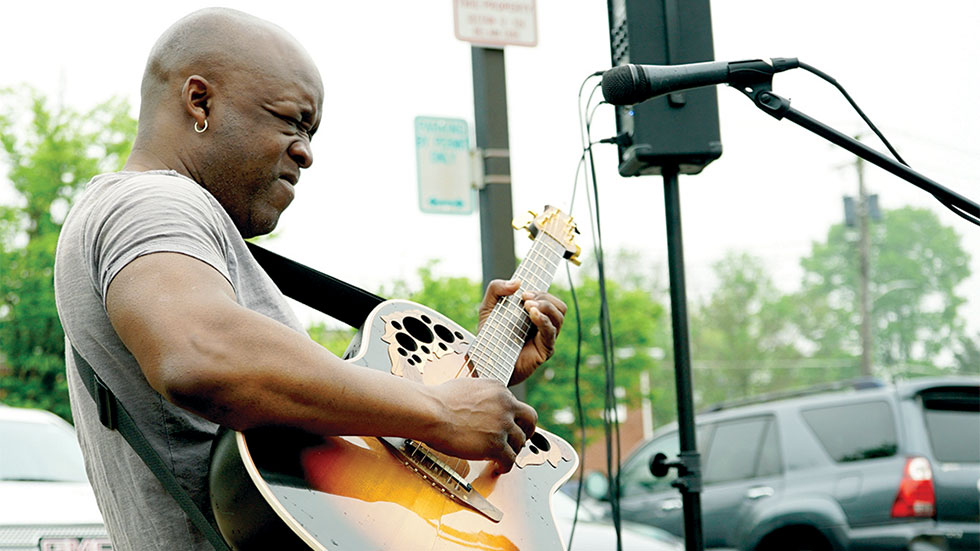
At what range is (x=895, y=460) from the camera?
306 inches

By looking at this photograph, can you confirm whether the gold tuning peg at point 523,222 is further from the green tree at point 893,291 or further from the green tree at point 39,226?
the green tree at point 893,291

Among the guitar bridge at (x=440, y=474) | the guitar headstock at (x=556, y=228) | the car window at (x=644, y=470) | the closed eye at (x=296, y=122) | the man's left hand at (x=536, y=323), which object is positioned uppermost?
the closed eye at (x=296, y=122)

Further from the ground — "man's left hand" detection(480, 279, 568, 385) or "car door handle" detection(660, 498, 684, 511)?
"man's left hand" detection(480, 279, 568, 385)

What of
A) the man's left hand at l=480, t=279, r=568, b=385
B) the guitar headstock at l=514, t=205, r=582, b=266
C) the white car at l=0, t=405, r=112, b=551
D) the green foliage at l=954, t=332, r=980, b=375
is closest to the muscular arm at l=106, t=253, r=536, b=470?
the man's left hand at l=480, t=279, r=568, b=385

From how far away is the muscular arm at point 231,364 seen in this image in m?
1.44

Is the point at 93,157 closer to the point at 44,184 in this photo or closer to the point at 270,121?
the point at 44,184

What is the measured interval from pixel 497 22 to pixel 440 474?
2.78 metres

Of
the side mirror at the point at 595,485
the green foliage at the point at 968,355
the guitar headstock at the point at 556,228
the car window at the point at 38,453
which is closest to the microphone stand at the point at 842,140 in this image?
the guitar headstock at the point at 556,228

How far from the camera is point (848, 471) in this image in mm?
8062

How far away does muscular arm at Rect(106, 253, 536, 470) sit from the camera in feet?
4.72

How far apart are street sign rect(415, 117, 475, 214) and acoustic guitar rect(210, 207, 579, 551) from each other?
78.9 inches

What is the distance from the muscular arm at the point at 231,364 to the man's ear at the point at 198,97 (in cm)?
45

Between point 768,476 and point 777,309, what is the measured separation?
4940cm

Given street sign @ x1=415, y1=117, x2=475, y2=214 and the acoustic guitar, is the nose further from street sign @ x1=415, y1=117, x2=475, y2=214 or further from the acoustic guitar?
street sign @ x1=415, y1=117, x2=475, y2=214
